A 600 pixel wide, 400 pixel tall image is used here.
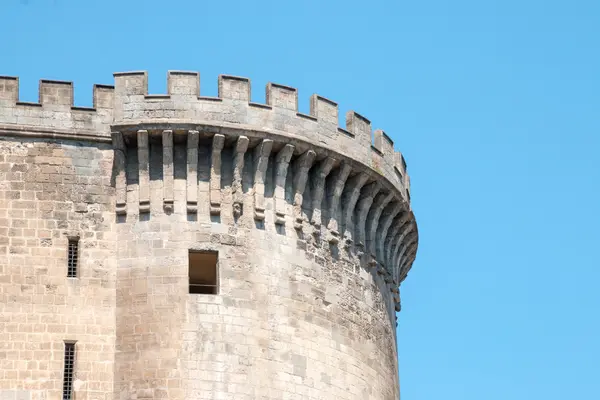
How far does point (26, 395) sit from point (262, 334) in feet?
13.9

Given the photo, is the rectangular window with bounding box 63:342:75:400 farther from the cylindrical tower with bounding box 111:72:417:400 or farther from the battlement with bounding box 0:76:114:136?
the battlement with bounding box 0:76:114:136

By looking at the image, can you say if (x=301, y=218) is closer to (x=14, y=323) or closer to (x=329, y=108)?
(x=329, y=108)

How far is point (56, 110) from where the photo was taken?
28312 mm

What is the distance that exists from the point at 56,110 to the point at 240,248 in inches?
162

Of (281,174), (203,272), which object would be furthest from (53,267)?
(281,174)

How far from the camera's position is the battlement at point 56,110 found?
2812 cm

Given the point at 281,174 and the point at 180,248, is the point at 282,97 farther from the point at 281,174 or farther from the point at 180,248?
the point at 180,248

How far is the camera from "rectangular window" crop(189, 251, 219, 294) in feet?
91.8

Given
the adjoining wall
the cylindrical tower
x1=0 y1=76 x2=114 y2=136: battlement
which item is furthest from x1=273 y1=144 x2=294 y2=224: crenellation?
x1=0 y1=76 x2=114 y2=136: battlement

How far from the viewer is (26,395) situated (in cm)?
2634

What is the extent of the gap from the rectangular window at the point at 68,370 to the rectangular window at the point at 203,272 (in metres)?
2.46

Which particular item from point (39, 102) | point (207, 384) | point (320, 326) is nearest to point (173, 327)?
point (207, 384)

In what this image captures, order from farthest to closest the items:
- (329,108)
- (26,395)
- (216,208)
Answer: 1. (329,108)
2. (216,208)
3. (26,395)

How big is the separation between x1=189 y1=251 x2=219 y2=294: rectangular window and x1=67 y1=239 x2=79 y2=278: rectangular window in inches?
78.5
